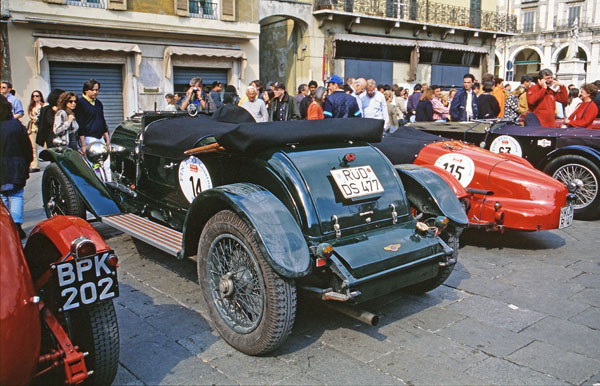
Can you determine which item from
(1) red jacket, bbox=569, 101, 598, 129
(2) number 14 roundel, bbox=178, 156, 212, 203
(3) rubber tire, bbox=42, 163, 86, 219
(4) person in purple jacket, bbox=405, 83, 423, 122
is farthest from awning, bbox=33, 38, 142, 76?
(1) red jacket, bbox=569, 101, 598, 129

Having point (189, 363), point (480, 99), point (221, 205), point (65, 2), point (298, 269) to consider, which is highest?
point (65, 2)

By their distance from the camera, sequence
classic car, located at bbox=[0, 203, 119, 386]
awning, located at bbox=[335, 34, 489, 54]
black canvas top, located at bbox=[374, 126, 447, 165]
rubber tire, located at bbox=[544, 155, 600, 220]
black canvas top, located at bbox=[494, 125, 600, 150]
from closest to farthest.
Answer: classic car, located at bbox=[0, 203, 119, 386] → black canvas top, located at bbox=[374, 126, 447, 165] → rubber tire, located at bbox=[544, 155, 600, 220] → black canvas top, located at bbox=[494, 125, 600, 150] → awning, located at bbox=[335, 34, 489, 54]

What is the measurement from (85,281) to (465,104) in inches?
315

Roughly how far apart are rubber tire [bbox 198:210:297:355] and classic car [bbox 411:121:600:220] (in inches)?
193

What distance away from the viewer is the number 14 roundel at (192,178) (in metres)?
4.31

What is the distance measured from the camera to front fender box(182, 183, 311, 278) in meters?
3.04

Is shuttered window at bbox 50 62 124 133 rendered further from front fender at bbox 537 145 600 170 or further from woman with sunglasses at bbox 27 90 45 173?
front fender at bbox 537 145 600 170

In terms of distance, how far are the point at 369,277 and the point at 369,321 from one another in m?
0.34

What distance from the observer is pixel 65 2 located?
1448cm

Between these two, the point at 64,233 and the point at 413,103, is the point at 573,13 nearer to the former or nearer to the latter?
the point at 413,103

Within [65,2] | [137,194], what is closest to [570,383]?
[137,194]

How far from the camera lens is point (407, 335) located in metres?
3.59

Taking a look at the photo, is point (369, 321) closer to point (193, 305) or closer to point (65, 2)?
point (193, 305)

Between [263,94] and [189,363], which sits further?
[263,94]
